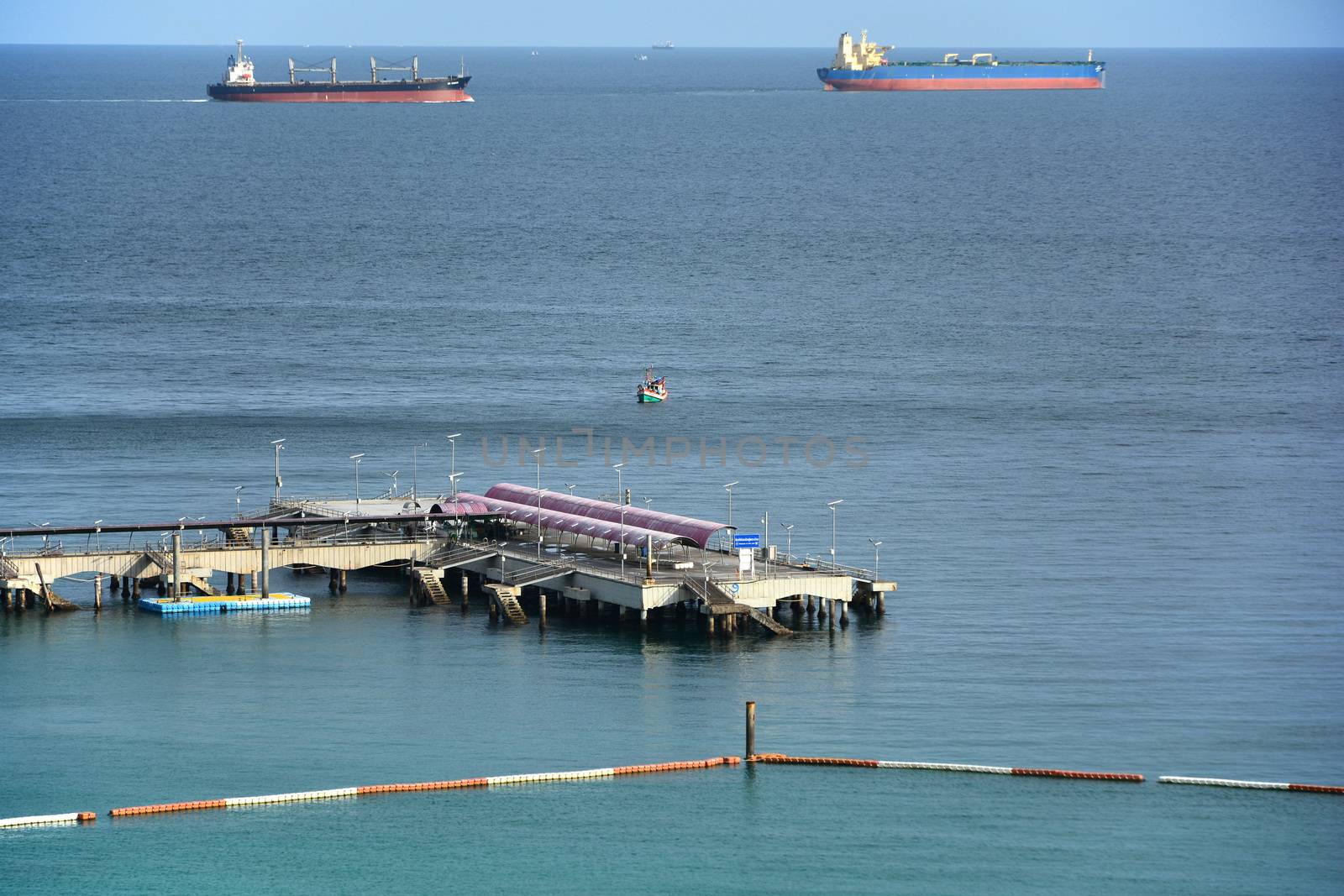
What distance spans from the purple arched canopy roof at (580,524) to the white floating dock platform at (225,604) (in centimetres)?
1091

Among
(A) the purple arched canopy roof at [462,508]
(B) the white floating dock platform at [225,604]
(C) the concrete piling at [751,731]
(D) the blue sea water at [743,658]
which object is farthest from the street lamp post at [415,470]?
(C) the concrete piling at [751,731]

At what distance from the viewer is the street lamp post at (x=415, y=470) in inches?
4592

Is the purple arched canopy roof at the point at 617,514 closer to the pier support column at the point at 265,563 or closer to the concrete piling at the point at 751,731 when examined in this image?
the pier support column at the point at 265,563

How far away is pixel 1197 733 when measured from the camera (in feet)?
275

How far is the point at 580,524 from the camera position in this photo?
104 metres

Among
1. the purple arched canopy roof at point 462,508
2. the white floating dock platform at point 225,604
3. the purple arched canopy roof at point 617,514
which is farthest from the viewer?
the purple arched canopy roof at point 462,508

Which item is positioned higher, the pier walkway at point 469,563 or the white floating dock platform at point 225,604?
the pier walkway at point 469,563

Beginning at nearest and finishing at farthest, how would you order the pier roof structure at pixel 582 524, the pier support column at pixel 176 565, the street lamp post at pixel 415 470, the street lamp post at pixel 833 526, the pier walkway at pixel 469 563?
the pier walkway at pixel 469 563 → the pier roof structure at pixel 582 524 → the pier support column at pixel 176 565 → the street lamp post at pixel 833 526 → the street lamp post at pixel 415 470

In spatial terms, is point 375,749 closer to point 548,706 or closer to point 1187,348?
point 548,706

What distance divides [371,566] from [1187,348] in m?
92.8

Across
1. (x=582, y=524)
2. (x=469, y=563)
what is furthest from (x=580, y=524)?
(x=469, y=563)

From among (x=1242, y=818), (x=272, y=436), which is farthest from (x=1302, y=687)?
(x=272, y=436)

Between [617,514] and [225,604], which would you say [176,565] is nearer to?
[225,604]

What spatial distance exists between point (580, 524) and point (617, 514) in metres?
2.18
